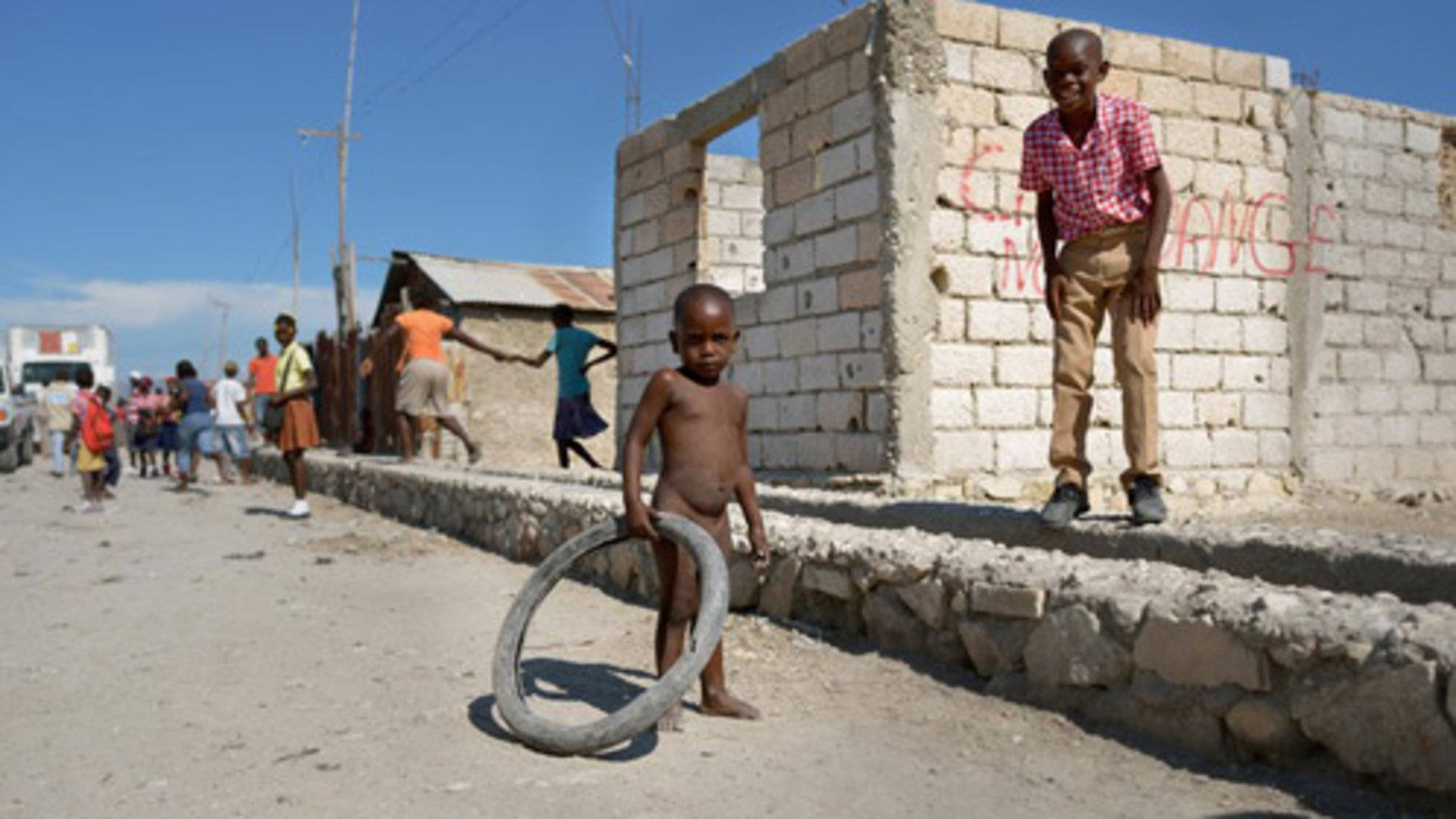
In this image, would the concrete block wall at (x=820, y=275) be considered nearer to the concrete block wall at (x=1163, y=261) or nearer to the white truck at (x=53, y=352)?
the concrete block wall at (x=1163, y=261)

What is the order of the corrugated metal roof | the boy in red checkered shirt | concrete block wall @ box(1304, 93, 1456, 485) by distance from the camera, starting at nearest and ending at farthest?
the boy in red checkered shirt, concrete block wall @ box(1304, 93, 1456, 485), the corrugated metal roof

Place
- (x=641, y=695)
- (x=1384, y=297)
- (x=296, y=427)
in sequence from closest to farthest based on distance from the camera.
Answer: (x=641, y=695)
(x=1384, y=297)
(x=296, y=427)

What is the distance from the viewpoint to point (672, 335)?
324 cm

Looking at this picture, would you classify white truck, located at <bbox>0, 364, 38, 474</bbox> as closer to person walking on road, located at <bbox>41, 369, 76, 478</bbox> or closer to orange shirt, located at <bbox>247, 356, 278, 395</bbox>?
person walking on road, located at <bbox>41, 369, 76, 478</bbox>

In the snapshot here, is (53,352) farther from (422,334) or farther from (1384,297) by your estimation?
(1384,297)

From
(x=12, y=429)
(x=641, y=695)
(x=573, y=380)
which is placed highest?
(x=573, y=380)

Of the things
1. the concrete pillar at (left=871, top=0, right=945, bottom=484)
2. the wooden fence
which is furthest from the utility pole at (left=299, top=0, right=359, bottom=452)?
the concrete pillar at (left=871, top=0, right=945, bottom=484)

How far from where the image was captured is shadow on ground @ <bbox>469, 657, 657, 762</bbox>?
3020 mm

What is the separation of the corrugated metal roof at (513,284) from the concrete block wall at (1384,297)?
42.4 ft

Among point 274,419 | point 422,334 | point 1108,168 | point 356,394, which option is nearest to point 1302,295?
Answer: point 1108,168

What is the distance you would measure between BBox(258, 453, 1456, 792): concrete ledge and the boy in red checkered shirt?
0.61 metres

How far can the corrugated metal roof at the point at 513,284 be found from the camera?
1927 centimetres

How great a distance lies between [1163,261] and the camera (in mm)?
7887

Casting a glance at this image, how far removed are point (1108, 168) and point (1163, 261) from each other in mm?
4470
